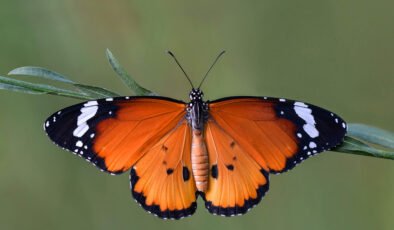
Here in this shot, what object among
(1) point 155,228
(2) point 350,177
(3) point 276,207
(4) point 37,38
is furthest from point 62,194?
(2) point 350,177

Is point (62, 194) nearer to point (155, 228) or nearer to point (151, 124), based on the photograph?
point (155, 228)

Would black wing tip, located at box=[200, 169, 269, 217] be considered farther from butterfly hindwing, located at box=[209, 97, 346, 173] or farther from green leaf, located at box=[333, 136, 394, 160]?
green leaf, located at box=[333, 136, 394, 160]

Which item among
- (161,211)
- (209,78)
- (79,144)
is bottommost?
(161,211)

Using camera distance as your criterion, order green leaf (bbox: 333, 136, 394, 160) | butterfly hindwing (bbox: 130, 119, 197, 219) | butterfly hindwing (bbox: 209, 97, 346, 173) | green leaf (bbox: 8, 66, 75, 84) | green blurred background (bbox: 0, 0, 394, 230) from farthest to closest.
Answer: green blurred background (bbox: 0, 0, 394, 230) < butterfly hindwing (bbox: 130, 119, 197, 219) < butterfly hindwing (bbox: 209, 97, 346, 173) < green leaf (bbox: 8, 66, 75, 84) < green leaf (bbox: 333, 136, 394, 160)

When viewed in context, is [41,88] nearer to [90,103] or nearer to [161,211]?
[90,103]

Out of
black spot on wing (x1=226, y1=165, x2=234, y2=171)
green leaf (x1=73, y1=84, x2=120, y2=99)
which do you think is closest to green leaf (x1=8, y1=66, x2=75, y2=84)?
green leaf (x1=73, y1=84, x2=120, y2=99)

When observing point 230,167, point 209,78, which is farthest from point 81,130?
point 209,78

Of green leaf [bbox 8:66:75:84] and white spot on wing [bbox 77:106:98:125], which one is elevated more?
green leaf [bbox 8:66:75:84]

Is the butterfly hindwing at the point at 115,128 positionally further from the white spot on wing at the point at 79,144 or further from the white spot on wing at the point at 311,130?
the white spot on wing at the point at 311,130
